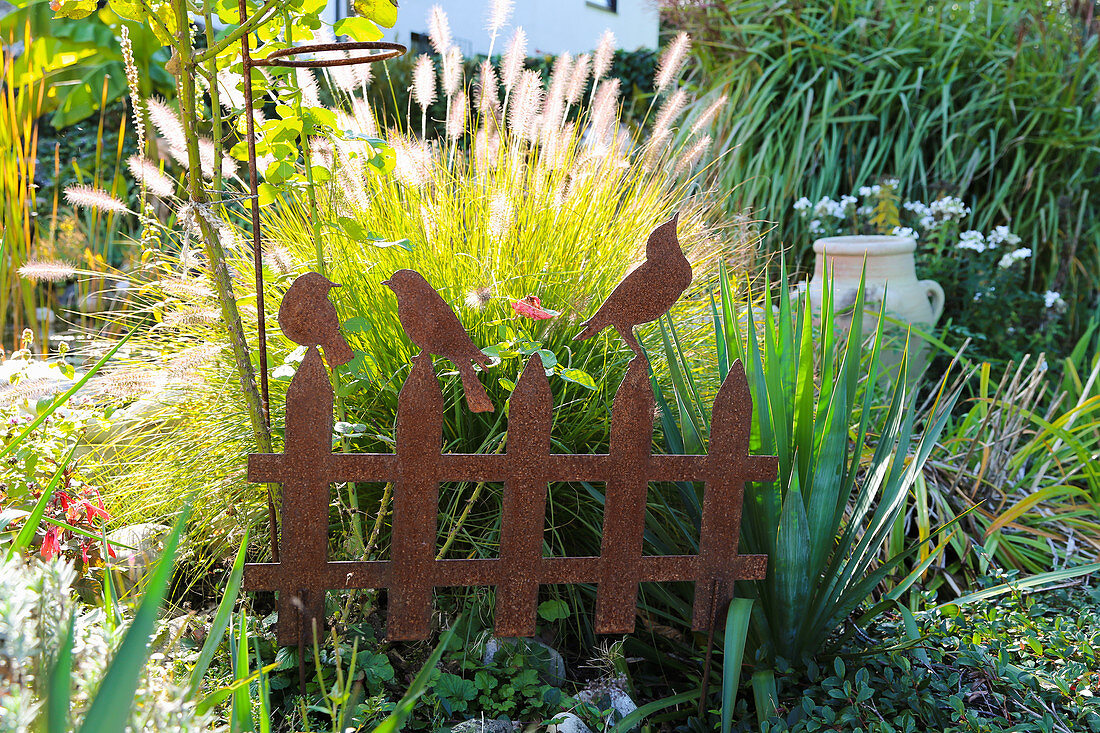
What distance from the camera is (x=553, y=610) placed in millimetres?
1435

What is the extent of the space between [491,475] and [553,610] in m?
0.40

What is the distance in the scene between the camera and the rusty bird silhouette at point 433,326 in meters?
1.14

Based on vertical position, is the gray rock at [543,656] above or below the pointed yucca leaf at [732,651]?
below

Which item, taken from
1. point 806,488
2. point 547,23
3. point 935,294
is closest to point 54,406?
point 806,488

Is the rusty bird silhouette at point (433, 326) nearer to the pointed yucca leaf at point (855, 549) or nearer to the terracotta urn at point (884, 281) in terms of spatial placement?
the pointed yucca leaf at point (855, 549)

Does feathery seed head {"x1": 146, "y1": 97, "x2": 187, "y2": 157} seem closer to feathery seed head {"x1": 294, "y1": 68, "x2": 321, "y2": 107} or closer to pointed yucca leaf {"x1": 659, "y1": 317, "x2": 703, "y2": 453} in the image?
feathery seed head {"x1": 294, "y1": 68, "x2": 321, "y2": 107}

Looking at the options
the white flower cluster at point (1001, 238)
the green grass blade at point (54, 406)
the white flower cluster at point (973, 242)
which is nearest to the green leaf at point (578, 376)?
the green grass blade at point (54, 406)

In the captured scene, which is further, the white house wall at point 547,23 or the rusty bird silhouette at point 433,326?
the white house wall at point 547,23

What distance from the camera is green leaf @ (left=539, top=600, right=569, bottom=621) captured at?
1.42 m

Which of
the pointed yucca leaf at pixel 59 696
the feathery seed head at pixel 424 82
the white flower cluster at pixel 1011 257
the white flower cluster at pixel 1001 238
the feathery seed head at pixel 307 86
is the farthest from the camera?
the white flower cluster at pixel 1001 238

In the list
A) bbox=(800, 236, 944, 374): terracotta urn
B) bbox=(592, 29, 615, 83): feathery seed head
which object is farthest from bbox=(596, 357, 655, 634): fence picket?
bbox=(800, 236, 944, 374): terracotta urn

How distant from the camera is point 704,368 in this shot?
1.94 m

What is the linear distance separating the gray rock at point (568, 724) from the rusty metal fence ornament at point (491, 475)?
13 cm

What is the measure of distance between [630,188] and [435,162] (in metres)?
0.53
